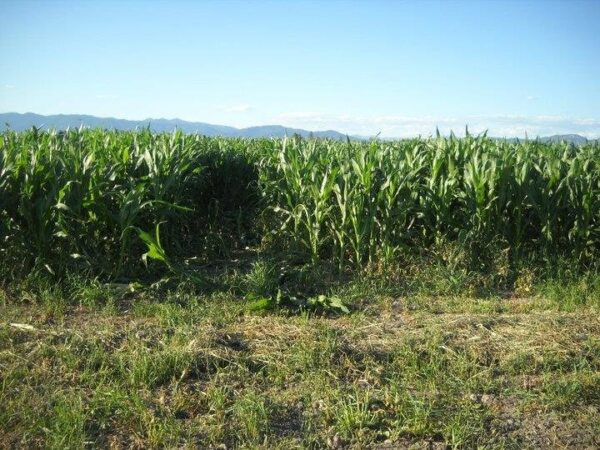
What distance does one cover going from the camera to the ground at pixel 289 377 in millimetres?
2910

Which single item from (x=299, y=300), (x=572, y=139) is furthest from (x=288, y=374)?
(x=572, y=139)

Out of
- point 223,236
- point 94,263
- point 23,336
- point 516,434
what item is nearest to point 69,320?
point 23,336

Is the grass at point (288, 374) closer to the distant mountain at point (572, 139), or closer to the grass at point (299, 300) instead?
the grass at point (299, 300)

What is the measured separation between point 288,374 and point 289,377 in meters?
0.04

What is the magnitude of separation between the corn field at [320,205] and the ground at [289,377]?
2.46 feet

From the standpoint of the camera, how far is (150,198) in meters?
5.66

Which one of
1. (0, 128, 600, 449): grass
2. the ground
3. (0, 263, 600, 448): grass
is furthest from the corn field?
the ground

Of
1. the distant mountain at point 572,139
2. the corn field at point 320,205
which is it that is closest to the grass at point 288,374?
the corn field at point 320,205

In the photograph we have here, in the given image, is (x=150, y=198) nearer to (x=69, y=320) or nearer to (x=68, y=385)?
(x=69, y=320)

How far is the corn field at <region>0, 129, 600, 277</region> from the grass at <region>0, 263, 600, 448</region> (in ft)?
2.10

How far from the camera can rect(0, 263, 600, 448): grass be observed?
292cm

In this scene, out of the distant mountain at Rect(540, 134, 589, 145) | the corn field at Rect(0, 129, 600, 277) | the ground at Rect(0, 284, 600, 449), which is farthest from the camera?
the distant mountain at Rect(540, 134, 589, 145)

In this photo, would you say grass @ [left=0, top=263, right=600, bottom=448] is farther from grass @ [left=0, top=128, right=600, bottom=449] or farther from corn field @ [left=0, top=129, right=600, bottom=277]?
corn field @ [left=0, top=129, right=600, bottom=277]

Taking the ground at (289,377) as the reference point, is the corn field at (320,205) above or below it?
above
